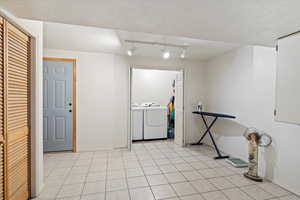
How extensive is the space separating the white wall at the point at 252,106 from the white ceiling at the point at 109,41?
42 centimetres

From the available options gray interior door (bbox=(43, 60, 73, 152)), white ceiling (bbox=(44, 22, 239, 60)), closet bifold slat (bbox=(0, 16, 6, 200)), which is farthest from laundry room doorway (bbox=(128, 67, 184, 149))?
closet bifold slat (bbox=(0, 16, 6, 200))

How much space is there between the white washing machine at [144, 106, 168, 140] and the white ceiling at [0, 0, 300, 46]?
2.96 meters

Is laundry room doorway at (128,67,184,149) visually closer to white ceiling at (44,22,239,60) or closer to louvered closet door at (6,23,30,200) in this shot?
white ceiling at (44,22,239,60)

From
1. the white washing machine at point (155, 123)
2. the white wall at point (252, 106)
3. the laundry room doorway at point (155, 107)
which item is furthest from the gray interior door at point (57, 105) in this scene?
the white wall at point (252, 106)

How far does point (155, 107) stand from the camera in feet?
14.7

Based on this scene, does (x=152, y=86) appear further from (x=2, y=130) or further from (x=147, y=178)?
(x=2, y=130)

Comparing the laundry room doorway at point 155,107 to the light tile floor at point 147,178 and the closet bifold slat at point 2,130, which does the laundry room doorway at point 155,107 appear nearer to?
the light tile floor at point 147,178

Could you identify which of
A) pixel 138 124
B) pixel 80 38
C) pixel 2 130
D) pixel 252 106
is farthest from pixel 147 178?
pixel 80 38

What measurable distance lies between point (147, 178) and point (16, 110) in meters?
1.93

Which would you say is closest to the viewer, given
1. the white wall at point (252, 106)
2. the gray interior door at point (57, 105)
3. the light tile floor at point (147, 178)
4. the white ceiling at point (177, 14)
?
the white ceiling at point (177, 14)

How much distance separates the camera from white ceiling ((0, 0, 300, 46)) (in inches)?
42.9

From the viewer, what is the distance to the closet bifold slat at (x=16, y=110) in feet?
4.40

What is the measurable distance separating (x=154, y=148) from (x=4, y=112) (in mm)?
3028

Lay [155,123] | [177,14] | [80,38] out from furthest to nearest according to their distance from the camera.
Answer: [155,123], [80,38], [177,14]
